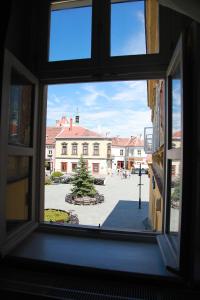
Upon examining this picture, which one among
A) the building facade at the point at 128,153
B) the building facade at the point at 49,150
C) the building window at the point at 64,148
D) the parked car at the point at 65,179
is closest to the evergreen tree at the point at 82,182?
the parked car at the point at 65,179

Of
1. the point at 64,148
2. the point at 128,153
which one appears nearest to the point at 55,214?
the point at 64,148

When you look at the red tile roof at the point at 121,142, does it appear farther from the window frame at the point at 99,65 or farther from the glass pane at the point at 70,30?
the window frame at the point at 99,65

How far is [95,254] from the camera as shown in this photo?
136 centimetres

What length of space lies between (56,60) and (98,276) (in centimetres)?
140

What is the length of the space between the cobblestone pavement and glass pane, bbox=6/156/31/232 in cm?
180

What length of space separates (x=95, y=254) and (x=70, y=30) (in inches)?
66.0

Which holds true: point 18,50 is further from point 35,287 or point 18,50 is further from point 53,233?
point 35,287

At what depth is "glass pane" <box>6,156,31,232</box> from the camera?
4.83 feet

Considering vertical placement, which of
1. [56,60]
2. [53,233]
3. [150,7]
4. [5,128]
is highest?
[150,7]

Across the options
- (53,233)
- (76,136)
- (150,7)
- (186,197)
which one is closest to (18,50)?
(150,7)

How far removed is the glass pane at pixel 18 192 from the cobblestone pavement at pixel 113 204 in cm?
180

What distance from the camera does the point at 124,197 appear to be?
17.0 feet

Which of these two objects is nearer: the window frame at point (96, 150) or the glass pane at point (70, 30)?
the glass pane at point (70, 30)

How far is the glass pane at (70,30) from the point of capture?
5.54 feet
